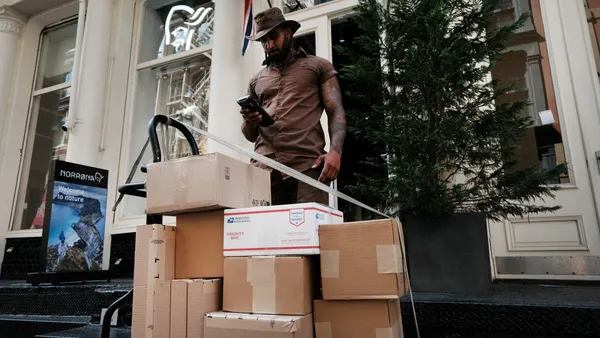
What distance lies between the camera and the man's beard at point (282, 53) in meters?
1.75

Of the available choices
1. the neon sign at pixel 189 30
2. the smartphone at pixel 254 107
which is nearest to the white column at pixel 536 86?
the smartphone at pixel 254 107

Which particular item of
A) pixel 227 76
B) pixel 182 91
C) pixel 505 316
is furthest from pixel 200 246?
pixel 182 91

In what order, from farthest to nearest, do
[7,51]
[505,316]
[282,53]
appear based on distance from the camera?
[7,51] → [282,53] → [505,316]

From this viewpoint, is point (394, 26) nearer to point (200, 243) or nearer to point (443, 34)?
point (443, 34)

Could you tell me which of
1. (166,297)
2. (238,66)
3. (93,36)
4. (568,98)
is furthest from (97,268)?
(568,98)

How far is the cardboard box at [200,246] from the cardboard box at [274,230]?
0.05 m

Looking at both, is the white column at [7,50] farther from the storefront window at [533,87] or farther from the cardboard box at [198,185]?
the storefront window at [533,87]

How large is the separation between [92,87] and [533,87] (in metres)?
3.99

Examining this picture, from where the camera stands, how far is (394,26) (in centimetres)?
205

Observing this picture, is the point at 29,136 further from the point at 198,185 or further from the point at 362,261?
the point at 362,261

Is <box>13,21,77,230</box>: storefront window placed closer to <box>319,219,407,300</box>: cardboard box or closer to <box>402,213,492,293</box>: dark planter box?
<box>402,213,492,293</box>: dark planter box

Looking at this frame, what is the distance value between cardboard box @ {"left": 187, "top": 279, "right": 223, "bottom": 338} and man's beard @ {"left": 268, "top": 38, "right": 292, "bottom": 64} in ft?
3.42

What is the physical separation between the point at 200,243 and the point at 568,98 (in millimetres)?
2454

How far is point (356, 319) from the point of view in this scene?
1.08m
